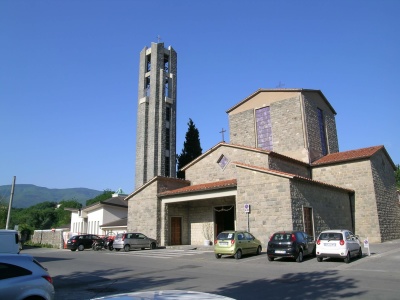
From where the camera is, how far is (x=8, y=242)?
39.8ft

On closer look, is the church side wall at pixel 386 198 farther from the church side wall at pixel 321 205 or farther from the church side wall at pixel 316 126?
the church side wall at pixel 316 126

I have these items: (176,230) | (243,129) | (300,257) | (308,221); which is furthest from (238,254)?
(243,129)

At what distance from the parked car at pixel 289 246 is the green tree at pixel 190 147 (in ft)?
99.5

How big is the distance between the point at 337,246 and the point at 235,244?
4813 millimetres

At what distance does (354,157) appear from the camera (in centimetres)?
2561

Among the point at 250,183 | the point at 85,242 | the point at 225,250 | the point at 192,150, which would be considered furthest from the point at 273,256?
the point at 192,150

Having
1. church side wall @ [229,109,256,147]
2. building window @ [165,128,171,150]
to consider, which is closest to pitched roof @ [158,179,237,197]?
church side wall @ [229,109,256,147]

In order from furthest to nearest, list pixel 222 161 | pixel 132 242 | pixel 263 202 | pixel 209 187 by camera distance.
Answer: pixel 222 161
pixel 132 242
pixel 209 187
pixel 263 202

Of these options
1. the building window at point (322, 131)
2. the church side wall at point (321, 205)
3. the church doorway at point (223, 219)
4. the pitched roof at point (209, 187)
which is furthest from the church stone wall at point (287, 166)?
the church doorway at point (223, 219)

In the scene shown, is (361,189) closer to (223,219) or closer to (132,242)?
(223,219)

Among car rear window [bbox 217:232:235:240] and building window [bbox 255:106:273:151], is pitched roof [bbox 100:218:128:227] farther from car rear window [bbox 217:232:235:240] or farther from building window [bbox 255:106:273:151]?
car rear window [bbox 217:232:235:240]

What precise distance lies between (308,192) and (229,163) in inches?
288

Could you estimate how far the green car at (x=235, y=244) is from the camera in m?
16.3

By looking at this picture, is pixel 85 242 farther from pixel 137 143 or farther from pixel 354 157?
pixel 137 143
